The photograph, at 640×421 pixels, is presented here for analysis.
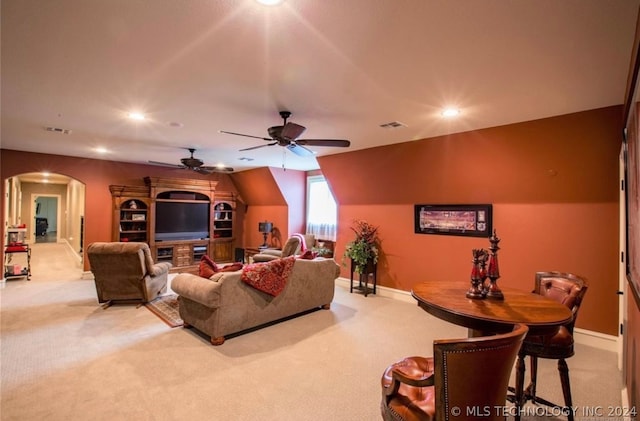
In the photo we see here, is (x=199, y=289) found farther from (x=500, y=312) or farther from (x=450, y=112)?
(x=450, y=112)

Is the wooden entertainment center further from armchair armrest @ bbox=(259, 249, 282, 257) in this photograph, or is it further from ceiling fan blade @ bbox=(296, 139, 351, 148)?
ceiling fan blade @ bbox=(296, 139, 351, 148)

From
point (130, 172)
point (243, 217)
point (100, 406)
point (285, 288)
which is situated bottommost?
point (100, 406)

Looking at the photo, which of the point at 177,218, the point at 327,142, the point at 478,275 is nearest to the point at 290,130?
the point at 327,142

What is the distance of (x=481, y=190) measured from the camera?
14.2 feet

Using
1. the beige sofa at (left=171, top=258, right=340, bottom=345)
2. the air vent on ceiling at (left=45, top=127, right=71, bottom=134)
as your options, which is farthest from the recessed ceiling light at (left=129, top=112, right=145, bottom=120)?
the beige sofa at (left=171, top=258, right=340, bottom=345)

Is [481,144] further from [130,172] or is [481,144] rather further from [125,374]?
[130,172]

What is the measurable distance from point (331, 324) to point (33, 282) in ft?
20.2

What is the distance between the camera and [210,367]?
9.51ft

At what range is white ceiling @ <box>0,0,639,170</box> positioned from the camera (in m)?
1.74

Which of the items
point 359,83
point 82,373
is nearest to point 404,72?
point 359,83

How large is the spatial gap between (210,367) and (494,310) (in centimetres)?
247

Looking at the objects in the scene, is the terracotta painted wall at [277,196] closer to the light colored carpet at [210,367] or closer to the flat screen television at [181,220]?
the flat screen television at [181,220]

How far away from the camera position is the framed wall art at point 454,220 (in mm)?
4363

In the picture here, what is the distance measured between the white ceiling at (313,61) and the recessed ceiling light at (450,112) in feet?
0.28
